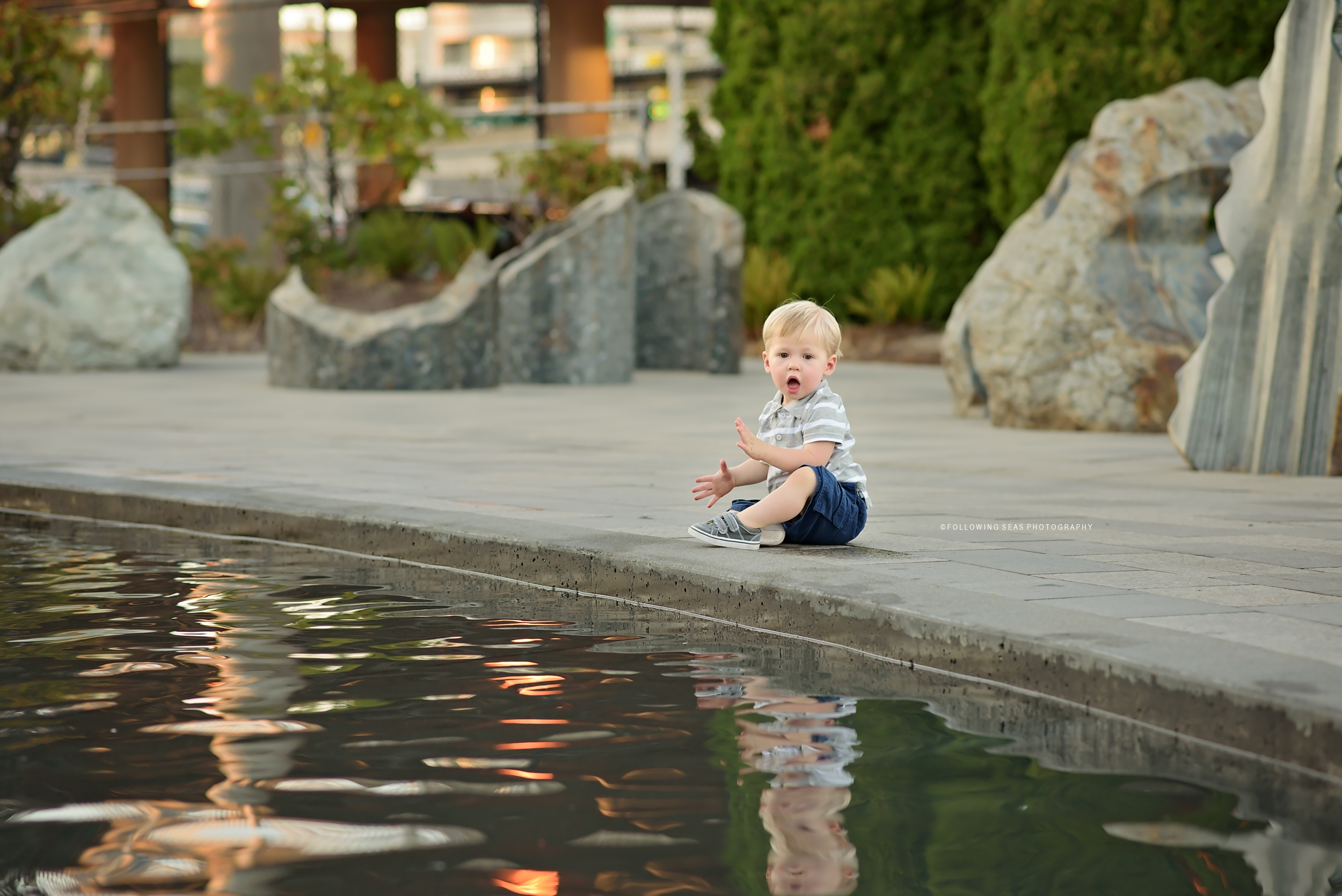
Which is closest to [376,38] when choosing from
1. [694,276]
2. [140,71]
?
[140,71]

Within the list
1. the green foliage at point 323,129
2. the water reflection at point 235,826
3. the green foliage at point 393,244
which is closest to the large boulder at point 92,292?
the green foliage at point 393,244

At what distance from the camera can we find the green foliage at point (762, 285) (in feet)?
54.4

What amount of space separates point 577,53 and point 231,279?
469 inches

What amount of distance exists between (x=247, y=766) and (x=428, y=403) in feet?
25.8

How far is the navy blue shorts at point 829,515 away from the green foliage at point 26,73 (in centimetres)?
1528

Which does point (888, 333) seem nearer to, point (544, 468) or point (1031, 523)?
point (544, 468)

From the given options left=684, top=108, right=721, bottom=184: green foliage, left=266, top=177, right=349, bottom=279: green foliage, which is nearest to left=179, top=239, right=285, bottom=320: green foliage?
left=266, top=177, right=349, bottom=279: green foliage

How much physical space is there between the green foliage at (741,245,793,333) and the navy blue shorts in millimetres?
11892

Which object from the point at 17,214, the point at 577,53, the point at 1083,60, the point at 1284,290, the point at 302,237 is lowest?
the point at 1284,290

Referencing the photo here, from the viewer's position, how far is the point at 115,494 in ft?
19.0

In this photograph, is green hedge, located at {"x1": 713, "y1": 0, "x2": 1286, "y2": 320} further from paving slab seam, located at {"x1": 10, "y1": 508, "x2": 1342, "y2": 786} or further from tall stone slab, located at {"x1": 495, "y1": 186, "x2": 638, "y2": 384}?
paving slab seam, located at {"x1": 10, "y1": 508, "x2": 1342, "y2": 786}

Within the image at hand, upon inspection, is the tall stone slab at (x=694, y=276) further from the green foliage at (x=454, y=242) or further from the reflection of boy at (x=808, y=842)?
the reflection of boy at (x=808, y=842)

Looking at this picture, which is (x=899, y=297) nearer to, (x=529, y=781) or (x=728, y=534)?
(x=728, y=534)

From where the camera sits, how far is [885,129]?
1706 centimetres
